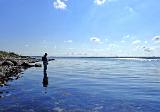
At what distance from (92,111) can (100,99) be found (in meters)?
4.37

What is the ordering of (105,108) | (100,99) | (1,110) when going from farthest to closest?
1. (100,99)
2. (105,108)
3. (1,110)

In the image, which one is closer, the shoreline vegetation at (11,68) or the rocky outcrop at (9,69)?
the rocky outcrop at (9,69)

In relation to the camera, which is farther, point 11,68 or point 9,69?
point 11,68

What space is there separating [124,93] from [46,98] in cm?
698

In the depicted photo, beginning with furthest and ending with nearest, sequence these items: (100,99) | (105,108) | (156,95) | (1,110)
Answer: (156,95)
(100,99)
(105,108)
(1,110)

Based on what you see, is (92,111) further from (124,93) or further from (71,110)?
(124,93)

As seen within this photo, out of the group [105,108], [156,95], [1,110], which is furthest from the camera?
[156,95]

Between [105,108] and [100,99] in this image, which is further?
[100,99]

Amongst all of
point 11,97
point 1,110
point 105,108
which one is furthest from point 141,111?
point 11,97

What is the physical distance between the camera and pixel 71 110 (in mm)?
18750

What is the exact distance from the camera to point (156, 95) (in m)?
24.9

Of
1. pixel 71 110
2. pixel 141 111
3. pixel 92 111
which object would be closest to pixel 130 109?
pixel 141 111

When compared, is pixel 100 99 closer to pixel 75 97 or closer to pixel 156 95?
pixel 75 97

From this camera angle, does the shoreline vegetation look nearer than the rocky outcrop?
No
